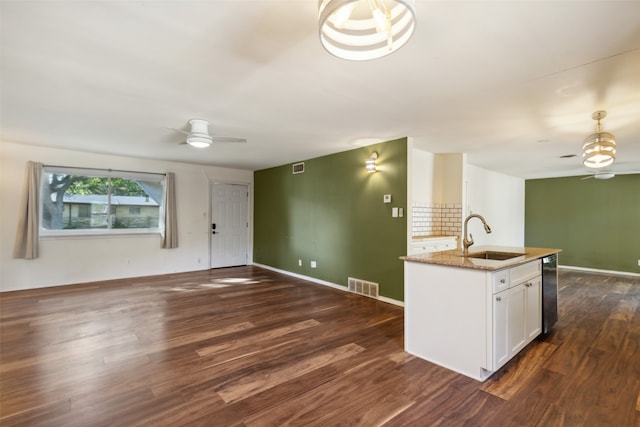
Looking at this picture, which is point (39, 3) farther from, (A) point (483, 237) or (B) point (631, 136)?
(A) point (483, 237)

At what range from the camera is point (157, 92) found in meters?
2.78

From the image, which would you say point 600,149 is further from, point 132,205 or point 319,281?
point 132,205

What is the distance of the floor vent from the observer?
4.67m

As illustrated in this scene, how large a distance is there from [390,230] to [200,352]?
295cm

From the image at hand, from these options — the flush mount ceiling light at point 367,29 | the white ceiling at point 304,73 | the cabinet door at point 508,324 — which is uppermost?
the white ceiling at point 304,73

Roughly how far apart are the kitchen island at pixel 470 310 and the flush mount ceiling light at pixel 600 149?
117cm

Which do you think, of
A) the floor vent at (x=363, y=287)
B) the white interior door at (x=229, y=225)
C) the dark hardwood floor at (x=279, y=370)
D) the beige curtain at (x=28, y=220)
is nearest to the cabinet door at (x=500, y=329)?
the dark hardwood floor at (x=279, y=370)

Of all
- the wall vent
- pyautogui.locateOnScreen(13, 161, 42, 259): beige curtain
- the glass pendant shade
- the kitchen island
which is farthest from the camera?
the wall vent

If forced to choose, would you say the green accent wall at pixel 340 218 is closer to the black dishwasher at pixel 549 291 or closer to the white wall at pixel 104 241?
the white wall at pixel 104 241

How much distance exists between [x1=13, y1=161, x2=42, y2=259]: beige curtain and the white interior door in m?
3.03

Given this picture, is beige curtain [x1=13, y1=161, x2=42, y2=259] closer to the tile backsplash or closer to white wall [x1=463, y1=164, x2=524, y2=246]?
the tile backsplash

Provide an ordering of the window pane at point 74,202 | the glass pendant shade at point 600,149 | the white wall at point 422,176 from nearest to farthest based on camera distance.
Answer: the glass pendant shade at point 600,149
the white wall at point 422,176
the window pane at point 74,202

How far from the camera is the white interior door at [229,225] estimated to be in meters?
7.13

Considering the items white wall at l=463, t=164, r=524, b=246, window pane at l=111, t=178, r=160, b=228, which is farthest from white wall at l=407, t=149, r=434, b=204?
window pane at l=111, t=178, r=160, b=228
